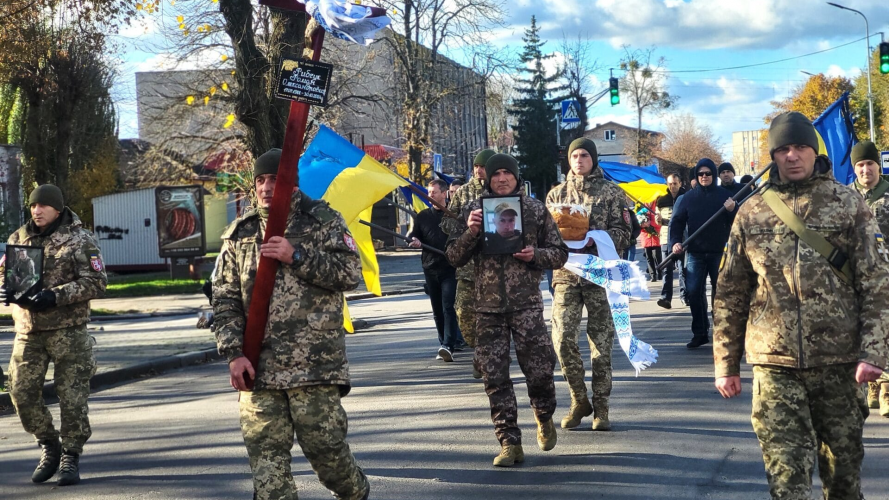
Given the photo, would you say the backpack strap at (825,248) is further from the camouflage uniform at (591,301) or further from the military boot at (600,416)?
the military boot at (600,416)

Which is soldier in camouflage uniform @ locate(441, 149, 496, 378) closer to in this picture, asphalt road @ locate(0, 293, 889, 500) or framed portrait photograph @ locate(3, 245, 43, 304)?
asphalt road @ locate(0, 293, 889, 500)

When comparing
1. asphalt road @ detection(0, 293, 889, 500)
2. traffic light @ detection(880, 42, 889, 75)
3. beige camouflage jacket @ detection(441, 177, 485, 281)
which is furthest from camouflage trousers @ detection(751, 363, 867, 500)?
traffic light @ detection(880, 42, 889, 75)

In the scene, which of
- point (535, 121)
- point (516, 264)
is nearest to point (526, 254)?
point (516, 264)

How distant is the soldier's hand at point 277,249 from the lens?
4.43 meters

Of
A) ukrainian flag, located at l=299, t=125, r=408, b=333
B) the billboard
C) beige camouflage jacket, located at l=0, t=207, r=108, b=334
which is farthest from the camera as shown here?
the billboard

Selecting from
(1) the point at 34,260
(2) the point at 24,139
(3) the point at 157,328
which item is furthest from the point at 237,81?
(2) the point at 24,139

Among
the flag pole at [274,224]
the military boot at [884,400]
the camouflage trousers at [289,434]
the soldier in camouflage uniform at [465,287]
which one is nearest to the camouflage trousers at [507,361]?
the camouflage trousers at [289,434]

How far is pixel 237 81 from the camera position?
14828 mm

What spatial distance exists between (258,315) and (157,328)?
45.3ft

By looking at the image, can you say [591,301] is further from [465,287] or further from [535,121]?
[535,121]

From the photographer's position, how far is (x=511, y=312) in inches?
250

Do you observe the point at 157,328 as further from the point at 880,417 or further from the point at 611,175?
the point at 880,417

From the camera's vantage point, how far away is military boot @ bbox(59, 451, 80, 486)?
21.3 ft

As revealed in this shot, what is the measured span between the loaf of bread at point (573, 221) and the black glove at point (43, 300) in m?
3.52
